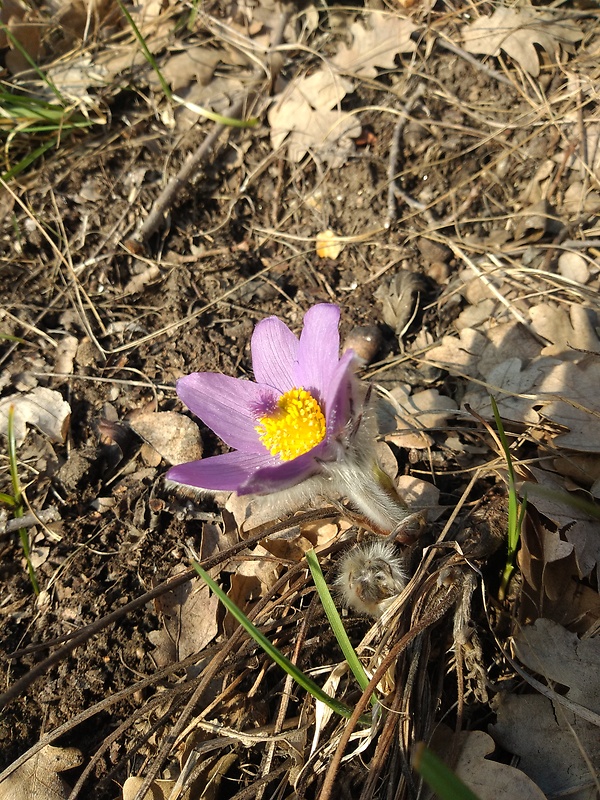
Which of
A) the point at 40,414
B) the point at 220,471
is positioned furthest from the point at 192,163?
the point at 220,471

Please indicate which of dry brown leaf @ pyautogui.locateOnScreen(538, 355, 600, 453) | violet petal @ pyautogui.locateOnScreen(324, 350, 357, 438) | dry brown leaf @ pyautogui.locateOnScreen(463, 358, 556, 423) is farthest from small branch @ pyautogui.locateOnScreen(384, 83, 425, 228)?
violet petal @ pyautogui.locateOnScreen(324, 350, 357, 438)

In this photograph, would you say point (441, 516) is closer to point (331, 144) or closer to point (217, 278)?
point (217, 278)

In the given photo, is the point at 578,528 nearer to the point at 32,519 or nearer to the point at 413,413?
the point at 413,413

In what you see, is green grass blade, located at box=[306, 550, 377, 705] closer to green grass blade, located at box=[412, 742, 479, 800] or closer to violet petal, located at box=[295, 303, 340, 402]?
violet petal, located at box=[295, 303, 340, 402]

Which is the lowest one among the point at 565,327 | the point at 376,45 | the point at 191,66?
the point at 565,327

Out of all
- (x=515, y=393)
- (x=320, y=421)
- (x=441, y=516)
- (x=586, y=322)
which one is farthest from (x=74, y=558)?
(x=586, y=322)
